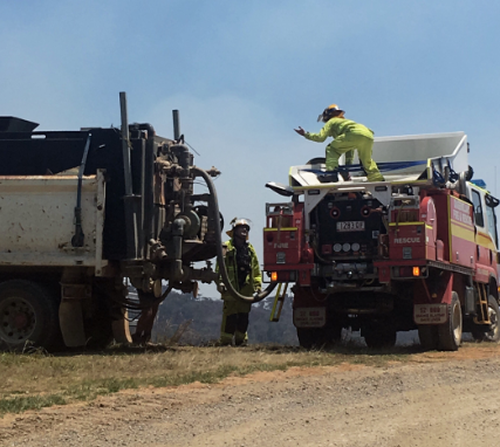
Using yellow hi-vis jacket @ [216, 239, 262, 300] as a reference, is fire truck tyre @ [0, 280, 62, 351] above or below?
below

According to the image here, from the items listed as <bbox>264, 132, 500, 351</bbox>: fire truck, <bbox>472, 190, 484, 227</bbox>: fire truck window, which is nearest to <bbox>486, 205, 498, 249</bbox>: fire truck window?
<bbox>472, 190, 484, 227</bbox>: fire truck window

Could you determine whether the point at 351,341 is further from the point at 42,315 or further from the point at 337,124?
the point at 42,315

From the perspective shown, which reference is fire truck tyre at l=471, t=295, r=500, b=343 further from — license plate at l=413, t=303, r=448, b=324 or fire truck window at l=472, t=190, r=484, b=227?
license plate at l=413, t=303, r=448, b=324

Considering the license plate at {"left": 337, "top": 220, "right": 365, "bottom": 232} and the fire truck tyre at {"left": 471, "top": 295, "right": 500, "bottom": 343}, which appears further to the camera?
the fire truck tyre at {"left": 471, "top": 295, "right": 500, "bottom": 343}

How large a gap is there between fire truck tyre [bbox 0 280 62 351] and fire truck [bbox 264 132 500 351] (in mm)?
3061

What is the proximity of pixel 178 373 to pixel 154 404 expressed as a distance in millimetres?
1916

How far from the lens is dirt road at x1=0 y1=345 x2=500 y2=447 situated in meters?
6.18

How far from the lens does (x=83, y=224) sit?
37.7 feet

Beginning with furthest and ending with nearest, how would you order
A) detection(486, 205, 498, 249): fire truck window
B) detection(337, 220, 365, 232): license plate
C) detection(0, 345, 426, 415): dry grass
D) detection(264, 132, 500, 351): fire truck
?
detection(486, 205, 498, 249): fire truck window, detection(337, 220, 365, 232): license plate, detection(264, 132, 500, 351): fire truck, detection(0, 345, 426, 415): dry grass

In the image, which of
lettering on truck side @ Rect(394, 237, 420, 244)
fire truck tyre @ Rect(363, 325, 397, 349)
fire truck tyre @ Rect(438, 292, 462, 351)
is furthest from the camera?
fire truck tyre @ Rect(363, 325, 397, 349)

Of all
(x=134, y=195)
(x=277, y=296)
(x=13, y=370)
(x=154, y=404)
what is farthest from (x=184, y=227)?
(x=154, y=404)

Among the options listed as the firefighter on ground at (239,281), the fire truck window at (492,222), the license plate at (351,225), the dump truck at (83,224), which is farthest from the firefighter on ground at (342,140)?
the fire truck window at (492,222)

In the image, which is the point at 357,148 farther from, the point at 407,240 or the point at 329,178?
the point at 407,240

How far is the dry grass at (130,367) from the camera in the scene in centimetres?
797
